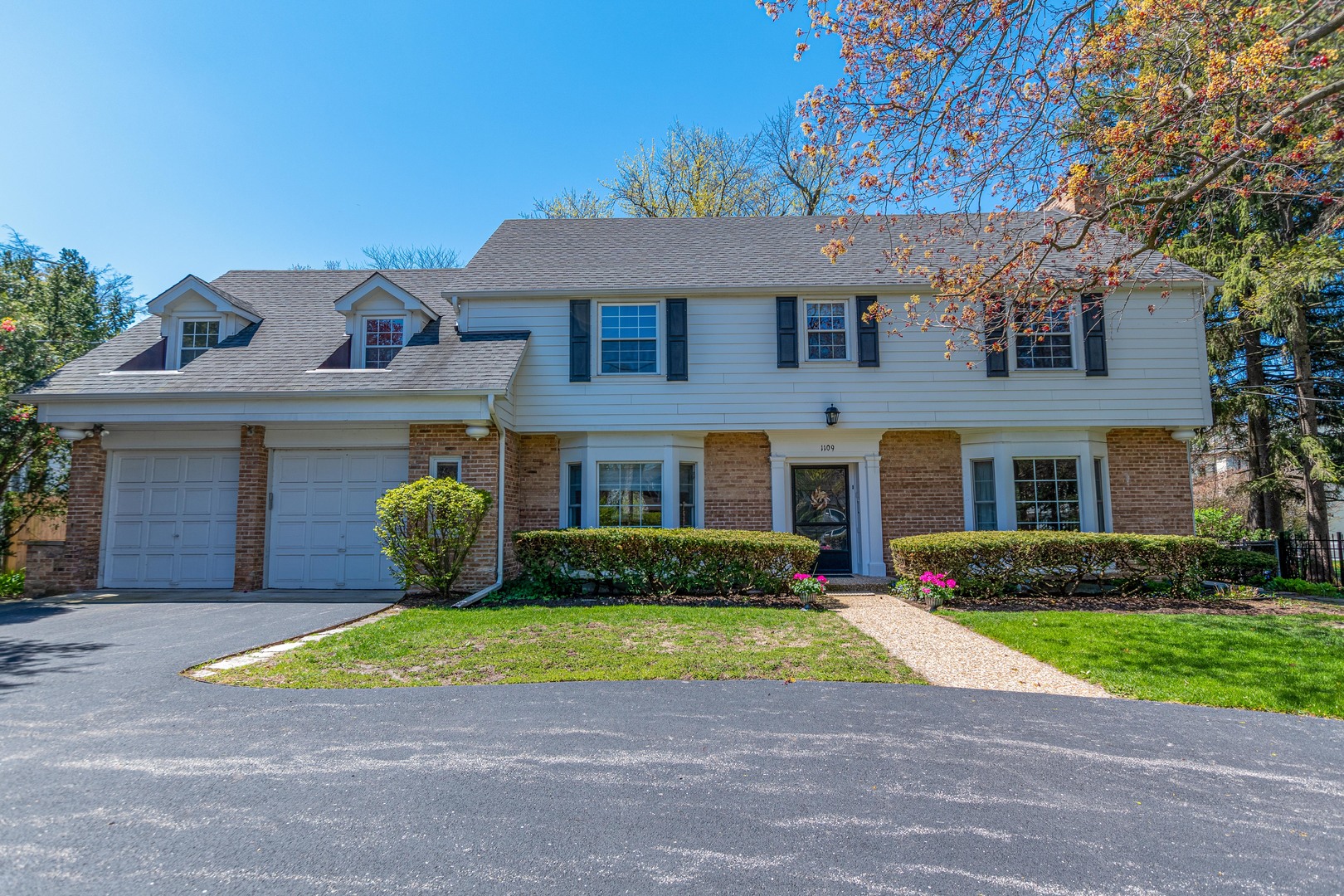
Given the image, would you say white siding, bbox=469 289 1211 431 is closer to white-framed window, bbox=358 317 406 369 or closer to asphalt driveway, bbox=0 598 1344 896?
white-framed window, bbox=358 317 406 369

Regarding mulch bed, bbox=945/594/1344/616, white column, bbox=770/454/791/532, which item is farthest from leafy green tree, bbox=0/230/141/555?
mulch bed, bbox=945/594/1344/616

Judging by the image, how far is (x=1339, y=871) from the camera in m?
2.95

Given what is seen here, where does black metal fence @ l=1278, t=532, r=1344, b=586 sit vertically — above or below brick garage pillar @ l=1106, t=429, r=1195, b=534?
below

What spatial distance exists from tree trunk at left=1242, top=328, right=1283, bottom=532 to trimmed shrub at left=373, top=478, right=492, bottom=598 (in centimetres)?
1717

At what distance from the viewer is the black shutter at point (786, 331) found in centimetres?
1223

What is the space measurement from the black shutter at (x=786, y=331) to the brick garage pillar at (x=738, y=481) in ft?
4.51

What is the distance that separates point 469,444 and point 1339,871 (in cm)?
1028

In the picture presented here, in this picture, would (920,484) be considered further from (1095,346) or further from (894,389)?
(1095,346)

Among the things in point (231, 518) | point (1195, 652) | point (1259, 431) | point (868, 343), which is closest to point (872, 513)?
point (868, 343)

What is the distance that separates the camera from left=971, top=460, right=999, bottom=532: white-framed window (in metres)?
12.3

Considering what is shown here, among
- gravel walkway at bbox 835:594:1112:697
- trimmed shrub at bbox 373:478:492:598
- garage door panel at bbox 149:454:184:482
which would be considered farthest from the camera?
garage door panel at bbox 149:454:184:482

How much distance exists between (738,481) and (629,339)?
316 cm

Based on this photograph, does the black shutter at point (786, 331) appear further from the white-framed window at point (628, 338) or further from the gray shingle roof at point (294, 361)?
the gray shingle roof at point (294, 361)

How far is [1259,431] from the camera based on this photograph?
16719 millimetres
